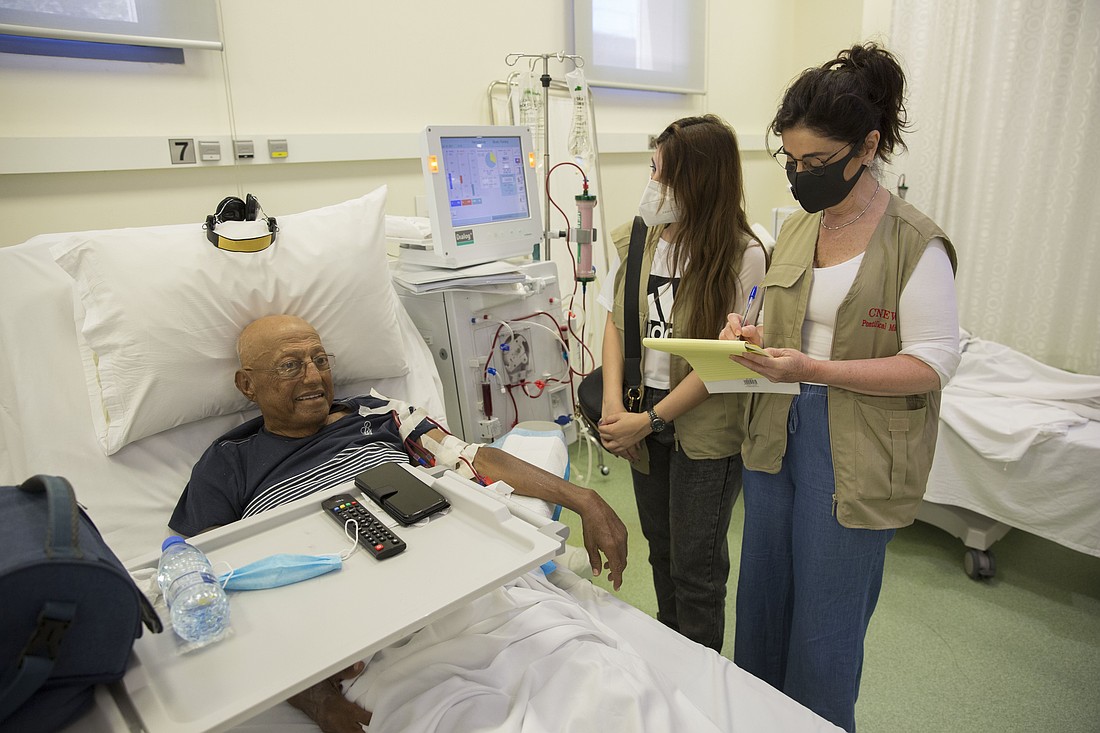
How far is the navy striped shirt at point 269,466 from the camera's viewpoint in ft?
4.67

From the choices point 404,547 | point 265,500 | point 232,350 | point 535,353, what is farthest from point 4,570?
point 535,353

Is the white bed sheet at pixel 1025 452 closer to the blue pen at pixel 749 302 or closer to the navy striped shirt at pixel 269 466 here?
the blue pen at pixel 749 302

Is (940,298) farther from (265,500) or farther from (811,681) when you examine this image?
(265,500)

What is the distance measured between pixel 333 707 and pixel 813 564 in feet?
2.90

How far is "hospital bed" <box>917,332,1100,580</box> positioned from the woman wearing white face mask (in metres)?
1.12

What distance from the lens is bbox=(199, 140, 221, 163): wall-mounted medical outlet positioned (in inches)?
87.4

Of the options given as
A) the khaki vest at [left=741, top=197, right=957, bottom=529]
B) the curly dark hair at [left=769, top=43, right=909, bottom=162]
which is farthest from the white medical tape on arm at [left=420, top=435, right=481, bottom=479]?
the curly dark hair at [left=769, top=43, right=909, bottom=162]

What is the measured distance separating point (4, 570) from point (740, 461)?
1.32m

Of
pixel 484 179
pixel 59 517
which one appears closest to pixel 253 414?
pixel 59 517

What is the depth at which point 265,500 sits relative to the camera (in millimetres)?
1438

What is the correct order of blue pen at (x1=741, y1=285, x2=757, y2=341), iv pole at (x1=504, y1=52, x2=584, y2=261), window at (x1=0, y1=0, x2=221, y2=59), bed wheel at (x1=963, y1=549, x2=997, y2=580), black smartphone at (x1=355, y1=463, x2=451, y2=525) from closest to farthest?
black smartphone at (x1=355, y1=463, x2=451, y2=525), blue pen at (x1=741, y1=285, x2=757, y2=341), window at (x1=0, y1=0, x2=221, y2=59), bed wheel at (x1=963, y1=549, x2=997, y2=580), iv pole at (x1=504, y1=52, x2=584, y2=261)

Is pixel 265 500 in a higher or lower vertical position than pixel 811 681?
higher

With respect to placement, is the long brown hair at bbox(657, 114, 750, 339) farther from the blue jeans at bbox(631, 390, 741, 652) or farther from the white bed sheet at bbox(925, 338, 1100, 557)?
the white bed sheet at bbox(925, 338, 1100, 557)

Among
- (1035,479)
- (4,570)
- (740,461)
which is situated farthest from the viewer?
(1035,479)
